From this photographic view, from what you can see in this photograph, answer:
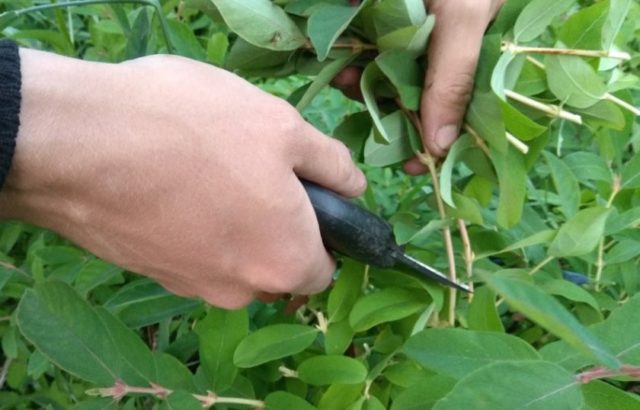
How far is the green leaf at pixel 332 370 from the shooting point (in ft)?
2.08

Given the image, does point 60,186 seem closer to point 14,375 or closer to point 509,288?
point 509,288

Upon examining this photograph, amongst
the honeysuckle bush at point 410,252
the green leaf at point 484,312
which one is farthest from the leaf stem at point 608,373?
the green leaf at point 484,312

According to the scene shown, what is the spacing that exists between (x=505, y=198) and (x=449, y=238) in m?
0.07

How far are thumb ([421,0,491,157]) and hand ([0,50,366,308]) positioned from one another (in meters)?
0.11

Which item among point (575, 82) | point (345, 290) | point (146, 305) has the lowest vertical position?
point (146, 305)

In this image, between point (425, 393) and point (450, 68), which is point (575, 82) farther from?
point (425, 393)

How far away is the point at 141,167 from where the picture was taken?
58 cm

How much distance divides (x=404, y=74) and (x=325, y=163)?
11cm

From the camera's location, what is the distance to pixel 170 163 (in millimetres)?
577

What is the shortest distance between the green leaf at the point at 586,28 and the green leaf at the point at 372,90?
6.4 inches

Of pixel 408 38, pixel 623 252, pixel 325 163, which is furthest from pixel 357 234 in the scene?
pixel 623 252

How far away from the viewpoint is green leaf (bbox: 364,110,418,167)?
685 mm

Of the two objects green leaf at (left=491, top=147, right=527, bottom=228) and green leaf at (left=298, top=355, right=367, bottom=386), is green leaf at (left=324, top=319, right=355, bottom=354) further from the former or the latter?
green leaf at (left=491, top=147, right=527, bottom=228)

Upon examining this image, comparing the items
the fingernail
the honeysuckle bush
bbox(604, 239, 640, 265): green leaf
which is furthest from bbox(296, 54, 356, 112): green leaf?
bbox(604, 239, 640, 265): green leaf
